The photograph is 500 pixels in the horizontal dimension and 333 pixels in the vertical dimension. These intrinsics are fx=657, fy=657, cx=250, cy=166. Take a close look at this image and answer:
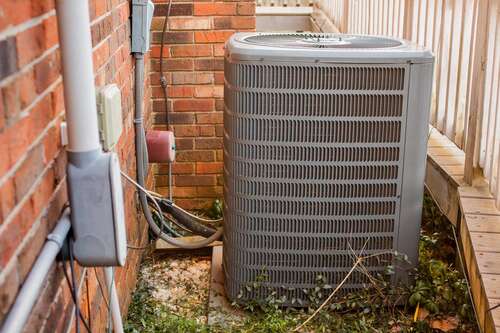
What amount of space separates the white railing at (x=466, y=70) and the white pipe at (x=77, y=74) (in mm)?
1736

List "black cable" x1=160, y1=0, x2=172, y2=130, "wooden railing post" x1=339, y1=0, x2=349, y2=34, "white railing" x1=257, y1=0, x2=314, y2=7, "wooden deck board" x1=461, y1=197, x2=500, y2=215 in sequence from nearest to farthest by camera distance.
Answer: "wooden deck board" x1=461, y1=197, x2=500, y2=215
"black cable" x1=160, y1=0, x2=172, y2=130
"wooden railing post" x1=339, y1=0, x2=349, y2=34
"white railing" x1=257, y1=0, x2=314, y2=7

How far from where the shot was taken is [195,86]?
3.79 metres

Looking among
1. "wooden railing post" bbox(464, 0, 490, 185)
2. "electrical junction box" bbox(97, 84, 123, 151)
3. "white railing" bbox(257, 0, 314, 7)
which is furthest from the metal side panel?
"white railing" bbox(257, 0, 314, 7)

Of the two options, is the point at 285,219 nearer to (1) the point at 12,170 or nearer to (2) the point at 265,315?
(2) the point at 265,315

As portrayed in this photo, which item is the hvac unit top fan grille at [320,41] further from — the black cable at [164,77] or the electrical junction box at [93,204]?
the electrical junction box at [93,204]

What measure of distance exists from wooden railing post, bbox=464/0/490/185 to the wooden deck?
0.10m

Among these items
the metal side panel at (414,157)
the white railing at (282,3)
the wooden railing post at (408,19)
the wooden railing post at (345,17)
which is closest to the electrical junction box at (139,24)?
the metal side panel at (414,157)

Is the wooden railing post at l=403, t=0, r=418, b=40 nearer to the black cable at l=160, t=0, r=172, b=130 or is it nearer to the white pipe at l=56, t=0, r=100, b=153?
the black cable at l=160, t=0, r=172, b=130

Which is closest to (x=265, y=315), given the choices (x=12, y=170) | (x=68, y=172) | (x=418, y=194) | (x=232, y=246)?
(x=232, y=246)

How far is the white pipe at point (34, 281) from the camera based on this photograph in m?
1.15

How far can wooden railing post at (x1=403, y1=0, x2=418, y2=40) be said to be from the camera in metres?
3.83

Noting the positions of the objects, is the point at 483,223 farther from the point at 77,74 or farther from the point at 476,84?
the point at 77,74

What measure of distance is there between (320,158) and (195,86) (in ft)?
4.57

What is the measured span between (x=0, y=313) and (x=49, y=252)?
0.79 ft
